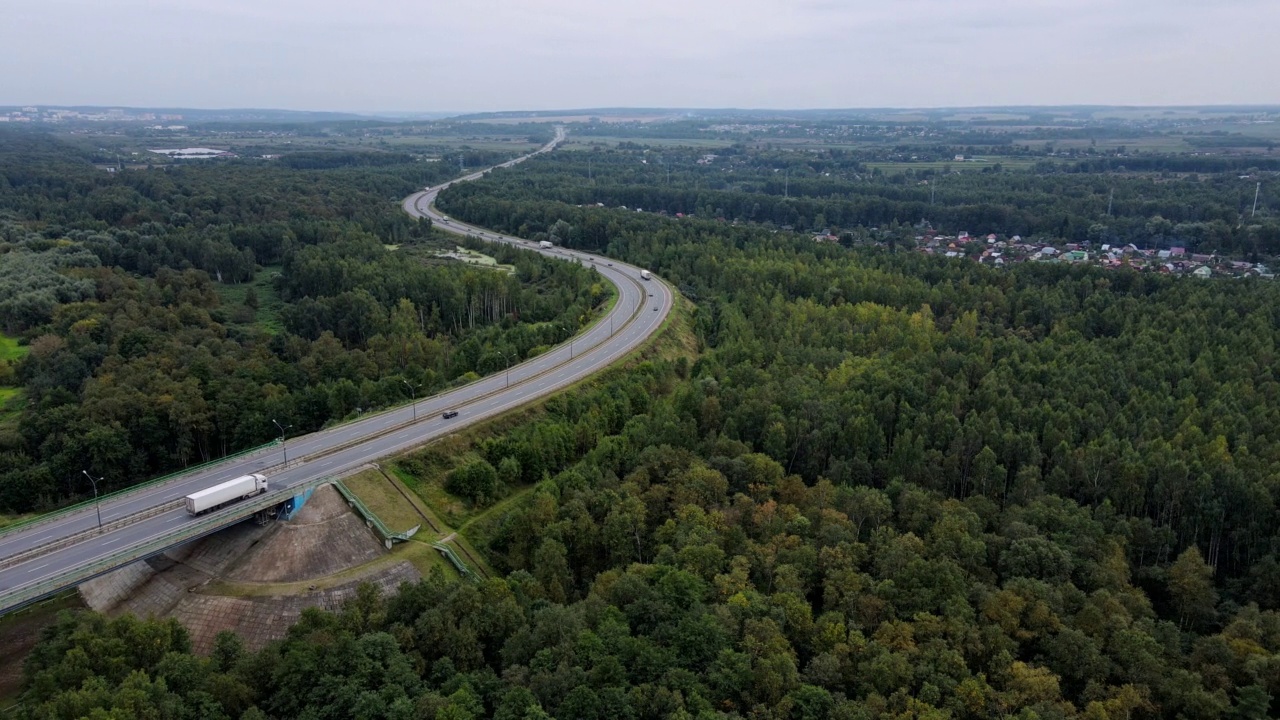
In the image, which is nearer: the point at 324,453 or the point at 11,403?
the point at 324,453

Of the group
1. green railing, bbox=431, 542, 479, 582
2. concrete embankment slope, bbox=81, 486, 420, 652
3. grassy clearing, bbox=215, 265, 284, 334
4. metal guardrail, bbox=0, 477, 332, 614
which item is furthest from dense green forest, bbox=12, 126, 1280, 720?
grassy clearing, bbox=215, 265, 284, 334

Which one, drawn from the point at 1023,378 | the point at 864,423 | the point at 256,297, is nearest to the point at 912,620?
the point at 864,423

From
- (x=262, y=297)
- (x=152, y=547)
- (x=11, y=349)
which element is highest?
(x=152, y=547)

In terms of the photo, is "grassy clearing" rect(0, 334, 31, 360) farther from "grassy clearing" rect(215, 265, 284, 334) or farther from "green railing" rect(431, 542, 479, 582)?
"green railing" rect(431, 542, 479, 582)

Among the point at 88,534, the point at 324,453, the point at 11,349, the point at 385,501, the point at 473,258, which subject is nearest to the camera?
the point at 88,534

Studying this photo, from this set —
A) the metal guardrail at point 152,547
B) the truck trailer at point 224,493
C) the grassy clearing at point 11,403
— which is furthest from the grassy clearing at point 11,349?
the metal guardrail at point 152,547

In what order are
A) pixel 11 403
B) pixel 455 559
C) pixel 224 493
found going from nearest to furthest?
pixel 224 493 → pixel 455 559 → pixel 11 403

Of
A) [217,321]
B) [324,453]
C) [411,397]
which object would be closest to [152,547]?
[324,453]

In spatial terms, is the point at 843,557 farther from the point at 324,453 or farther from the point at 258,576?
the point at 324,453
